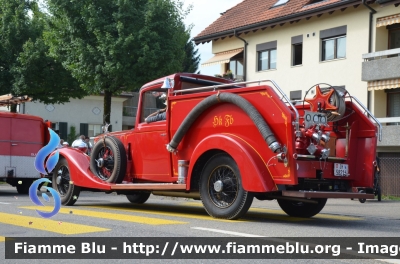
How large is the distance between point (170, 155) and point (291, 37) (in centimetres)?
1846

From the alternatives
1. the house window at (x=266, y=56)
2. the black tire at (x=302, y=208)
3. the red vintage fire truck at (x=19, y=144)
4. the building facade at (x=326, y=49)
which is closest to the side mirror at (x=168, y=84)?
the black tire at (x=302, y=208)

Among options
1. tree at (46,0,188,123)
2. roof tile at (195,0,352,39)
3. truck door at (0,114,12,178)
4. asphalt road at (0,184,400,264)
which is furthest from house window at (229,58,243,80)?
asphalt road at (0,184,400,264)

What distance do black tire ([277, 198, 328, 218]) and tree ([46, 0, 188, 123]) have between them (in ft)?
42.5

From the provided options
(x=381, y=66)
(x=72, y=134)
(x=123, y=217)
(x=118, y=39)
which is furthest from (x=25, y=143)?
(x=72, y=134)

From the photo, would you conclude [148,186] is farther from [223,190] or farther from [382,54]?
[382,54]

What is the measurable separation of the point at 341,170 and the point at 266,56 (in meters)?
20.3

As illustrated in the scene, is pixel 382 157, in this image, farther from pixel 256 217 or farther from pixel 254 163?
pixel 254 163

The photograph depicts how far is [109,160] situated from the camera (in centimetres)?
1248

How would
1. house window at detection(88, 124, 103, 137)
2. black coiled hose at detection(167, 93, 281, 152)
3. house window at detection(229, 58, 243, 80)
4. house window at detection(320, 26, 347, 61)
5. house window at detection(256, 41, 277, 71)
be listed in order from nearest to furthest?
black coiled hose at detection(167, 93, 281, 152), house window at detection(320, 26, 347, 61), house window at detection(256, 41, 277, 71), house window at detection(229, 58, 243, 80), house window at detection(88, 124, 103, 137)

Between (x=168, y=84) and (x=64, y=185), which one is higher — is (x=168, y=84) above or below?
above

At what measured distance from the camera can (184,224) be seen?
364 inches

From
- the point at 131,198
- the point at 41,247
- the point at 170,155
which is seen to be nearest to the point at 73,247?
the point at 41,247

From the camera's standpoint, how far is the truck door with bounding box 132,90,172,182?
1131 centimetres

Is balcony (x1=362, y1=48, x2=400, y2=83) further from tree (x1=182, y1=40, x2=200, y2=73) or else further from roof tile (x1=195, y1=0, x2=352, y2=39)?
tree (x1=182, y1=40, x2=200, y2=73)
